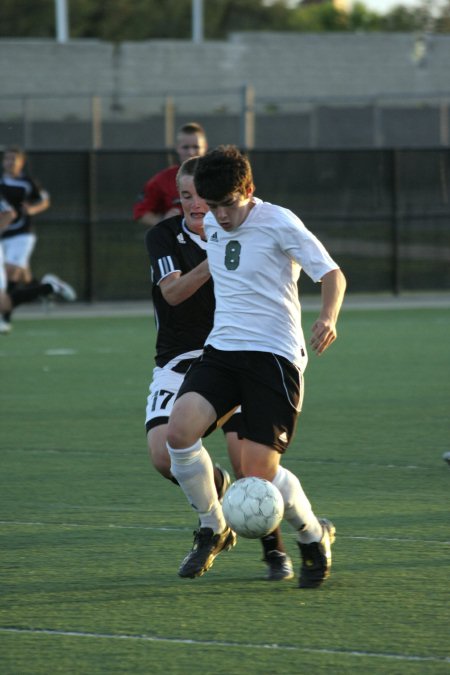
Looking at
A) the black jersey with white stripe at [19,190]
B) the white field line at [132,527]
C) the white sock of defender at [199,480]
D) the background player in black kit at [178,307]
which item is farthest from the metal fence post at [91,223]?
the white sock of defender at [199,480]

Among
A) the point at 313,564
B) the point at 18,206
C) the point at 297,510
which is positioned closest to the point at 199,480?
the point at 297,510

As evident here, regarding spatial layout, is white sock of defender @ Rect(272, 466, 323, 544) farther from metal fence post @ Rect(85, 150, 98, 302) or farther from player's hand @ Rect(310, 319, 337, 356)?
metal fence post @ Rect(85, 150, 98, 302)

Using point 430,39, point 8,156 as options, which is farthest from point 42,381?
point 430,39

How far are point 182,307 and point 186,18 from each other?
205 ft

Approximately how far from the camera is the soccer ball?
5.42 metres

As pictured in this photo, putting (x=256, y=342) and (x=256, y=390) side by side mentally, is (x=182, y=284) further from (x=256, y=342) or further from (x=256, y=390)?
(x=256, y=390)

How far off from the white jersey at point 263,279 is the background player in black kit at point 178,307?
432 millimetres

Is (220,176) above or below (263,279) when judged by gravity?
above

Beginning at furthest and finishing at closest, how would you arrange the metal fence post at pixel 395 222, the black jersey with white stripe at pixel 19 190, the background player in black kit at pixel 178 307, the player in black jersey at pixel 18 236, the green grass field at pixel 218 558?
the metal fence post at pixel 395 222 → the black jersey with white stripe at pixel 19 190 → the player in black jersey at pixel 18 236 → the background player in black kit at pixel 178 307 → the green grass field at pixel 218 558

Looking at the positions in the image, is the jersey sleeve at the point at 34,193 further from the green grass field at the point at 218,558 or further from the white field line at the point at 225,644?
the white field line at the point at 225,644

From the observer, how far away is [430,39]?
41719mm

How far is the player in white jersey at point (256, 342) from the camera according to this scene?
5598 mm

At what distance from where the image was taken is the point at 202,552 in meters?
5.84

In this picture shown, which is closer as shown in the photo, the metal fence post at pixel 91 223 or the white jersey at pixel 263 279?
the white jersey at pixel 263 279
